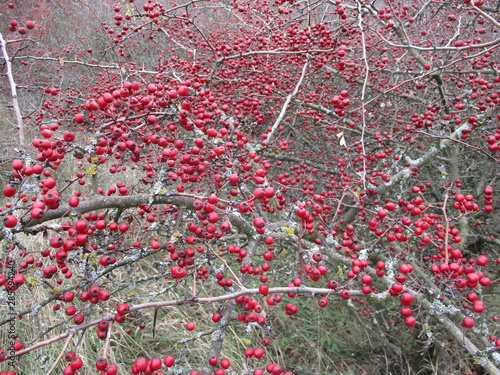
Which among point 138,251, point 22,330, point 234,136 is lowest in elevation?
point 22,330

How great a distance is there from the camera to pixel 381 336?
310cm

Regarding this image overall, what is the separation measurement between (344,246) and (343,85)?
4.98m

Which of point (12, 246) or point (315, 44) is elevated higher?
point (315, 44)

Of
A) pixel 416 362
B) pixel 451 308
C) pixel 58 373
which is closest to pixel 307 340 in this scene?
pixel 416 362

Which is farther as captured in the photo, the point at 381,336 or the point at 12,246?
the point at 381,336

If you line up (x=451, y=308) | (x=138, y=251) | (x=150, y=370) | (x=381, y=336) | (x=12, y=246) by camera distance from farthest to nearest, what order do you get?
1. (x=381, y=336)
2. (x=138, y=251)
3. (x=451, y=308)
4. (x=150, y=370)
5. (x=12, y=246)

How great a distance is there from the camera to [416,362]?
3.11 m

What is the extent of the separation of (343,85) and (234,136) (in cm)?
488

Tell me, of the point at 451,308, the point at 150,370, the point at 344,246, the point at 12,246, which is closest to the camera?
the point at 12,246

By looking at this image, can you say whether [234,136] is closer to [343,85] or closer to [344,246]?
[344,246]

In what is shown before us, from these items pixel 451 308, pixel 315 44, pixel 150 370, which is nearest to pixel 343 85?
pixel 315 44

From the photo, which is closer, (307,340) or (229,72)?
(307,340)

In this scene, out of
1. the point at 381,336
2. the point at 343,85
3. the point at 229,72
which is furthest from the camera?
the point at 343,85

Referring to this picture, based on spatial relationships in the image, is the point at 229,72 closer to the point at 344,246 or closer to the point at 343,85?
the point at 344,246
